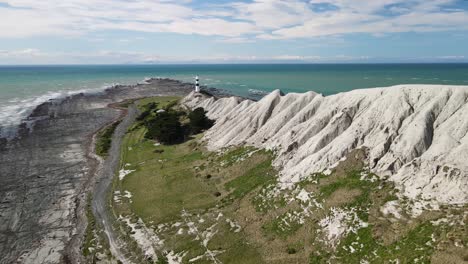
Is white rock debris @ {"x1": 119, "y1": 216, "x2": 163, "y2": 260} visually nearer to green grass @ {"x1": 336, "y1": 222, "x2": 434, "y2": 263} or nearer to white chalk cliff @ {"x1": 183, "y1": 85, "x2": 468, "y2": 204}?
white chalk cliff @ {"x1": 183, "y1": 85, "x2": 468, "y2": 204}

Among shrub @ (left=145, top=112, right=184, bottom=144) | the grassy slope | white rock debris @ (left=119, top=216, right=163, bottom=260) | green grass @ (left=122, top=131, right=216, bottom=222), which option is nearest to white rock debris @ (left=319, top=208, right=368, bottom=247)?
the grassy slope

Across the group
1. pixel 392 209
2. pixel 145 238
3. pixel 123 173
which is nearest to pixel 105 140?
pixel 123 173

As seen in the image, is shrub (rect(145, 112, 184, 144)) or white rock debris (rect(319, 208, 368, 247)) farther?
shrub (rect(145, 112, 184, 144))

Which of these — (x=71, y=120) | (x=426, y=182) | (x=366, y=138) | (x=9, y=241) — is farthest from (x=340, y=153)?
(x=71, y=120)

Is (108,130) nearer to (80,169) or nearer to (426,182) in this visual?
(80,169)

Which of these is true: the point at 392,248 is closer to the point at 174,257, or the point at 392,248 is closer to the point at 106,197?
the point at 174,257

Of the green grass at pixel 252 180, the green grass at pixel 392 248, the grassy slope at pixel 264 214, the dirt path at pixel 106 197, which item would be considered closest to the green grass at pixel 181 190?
the green grass at pixel 252 180
